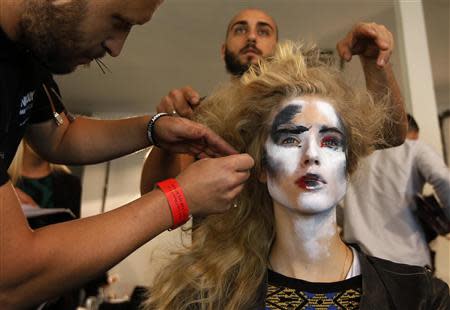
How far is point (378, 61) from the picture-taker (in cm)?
113

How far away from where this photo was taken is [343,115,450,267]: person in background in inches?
71.9

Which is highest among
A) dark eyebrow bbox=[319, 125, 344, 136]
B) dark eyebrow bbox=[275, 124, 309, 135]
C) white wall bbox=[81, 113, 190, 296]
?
dark eyebrow bbox=[275, 124, 309, 135]

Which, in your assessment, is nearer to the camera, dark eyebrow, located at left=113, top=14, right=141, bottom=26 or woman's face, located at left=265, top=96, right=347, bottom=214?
dark eyebrow, located at left=113, top=14, right=141, bottom=26

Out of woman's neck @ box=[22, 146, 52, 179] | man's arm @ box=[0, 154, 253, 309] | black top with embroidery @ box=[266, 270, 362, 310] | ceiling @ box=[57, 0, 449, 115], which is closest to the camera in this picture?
man's arm @ box=[0, 154, 253, 309]

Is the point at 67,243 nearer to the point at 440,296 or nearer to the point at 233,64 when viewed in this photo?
the point at 440,296

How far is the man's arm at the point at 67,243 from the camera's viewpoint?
716 millimetres

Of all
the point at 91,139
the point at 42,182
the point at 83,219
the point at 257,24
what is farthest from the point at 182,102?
the point at 42,182

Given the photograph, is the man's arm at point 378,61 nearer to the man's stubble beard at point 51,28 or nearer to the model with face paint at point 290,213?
the model with face paint at point 290,213

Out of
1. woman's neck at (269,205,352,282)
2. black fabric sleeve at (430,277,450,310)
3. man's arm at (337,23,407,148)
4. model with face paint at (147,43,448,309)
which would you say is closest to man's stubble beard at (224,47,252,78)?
model with face paint at (147,43,448,309)

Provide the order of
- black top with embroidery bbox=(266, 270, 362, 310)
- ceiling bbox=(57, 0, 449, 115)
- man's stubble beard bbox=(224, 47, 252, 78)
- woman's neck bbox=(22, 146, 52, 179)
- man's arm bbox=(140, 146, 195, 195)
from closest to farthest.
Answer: black top with embroidery bbox=(266, 270, 362, 310), man's arm bbox=(140, 146, 195, 195), man's stubble beard bbox=(224, 47, 252, 78), woman's neck bbox=(22, 146, 52, 179), ceiling bbox=(57, 0, 449, 115)

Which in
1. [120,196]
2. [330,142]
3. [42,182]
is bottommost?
[120,196]

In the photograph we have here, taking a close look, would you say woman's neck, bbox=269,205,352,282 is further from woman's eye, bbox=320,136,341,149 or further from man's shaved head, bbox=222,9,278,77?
man's shaved head, bbox=222,9,278,77

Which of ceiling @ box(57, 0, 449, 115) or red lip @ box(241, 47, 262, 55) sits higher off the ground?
ceiling @ box(57, 0, 449, 115)

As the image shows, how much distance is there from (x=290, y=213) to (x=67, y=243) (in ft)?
1.68
